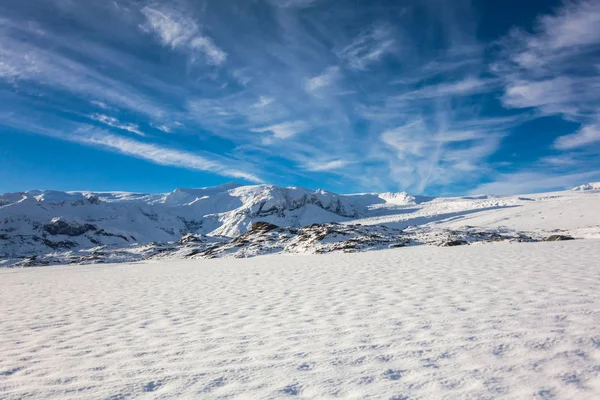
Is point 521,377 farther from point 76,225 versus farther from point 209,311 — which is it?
point 76,225

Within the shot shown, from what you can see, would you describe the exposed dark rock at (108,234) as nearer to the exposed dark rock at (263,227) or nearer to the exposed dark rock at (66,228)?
the exposed dark rock at (66,228)

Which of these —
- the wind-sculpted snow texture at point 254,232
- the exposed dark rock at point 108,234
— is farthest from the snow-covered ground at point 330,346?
the exposed dark rock at point 108,234

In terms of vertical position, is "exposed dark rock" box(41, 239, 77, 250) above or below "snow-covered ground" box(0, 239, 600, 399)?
above

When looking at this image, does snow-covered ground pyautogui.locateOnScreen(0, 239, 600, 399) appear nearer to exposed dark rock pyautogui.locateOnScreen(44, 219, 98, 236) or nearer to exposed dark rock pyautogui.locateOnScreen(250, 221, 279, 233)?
exposed dark rock pyautogui.locateOnScreen(250, 221, 279, 233)

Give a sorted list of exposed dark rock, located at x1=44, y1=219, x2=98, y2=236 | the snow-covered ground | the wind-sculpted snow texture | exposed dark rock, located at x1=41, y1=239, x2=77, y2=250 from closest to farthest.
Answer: the snow-covered ground → the wind-sculpted snow texture → exposed dark rock, located at x1=41, y1=239, x2=77, y2=250 → exposed dark rock, located at x1=44, y1=219, x2=98, y2=236

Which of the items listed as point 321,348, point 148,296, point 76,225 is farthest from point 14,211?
point 321,348

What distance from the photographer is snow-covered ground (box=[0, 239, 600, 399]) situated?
3.47 m

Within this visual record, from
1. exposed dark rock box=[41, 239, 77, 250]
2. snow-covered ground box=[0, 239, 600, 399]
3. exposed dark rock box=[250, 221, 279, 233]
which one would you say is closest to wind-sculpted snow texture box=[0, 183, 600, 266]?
exposed dark rock box=[41, 239, 77, 250]

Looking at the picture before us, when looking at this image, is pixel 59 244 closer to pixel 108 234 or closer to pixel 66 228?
pixel 66 228

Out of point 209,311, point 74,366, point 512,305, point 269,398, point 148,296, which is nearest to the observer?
point 269,398

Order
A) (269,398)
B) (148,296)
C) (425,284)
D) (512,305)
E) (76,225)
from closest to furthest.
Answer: (269,398) → (512,305) → (425,284) → (148,296) → (76,225)

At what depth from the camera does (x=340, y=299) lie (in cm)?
802

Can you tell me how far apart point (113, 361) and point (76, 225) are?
152 metres

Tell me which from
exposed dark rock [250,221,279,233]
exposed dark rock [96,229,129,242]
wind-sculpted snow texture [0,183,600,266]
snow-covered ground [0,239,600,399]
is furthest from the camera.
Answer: exposed dark rock [96,229,129,242]
